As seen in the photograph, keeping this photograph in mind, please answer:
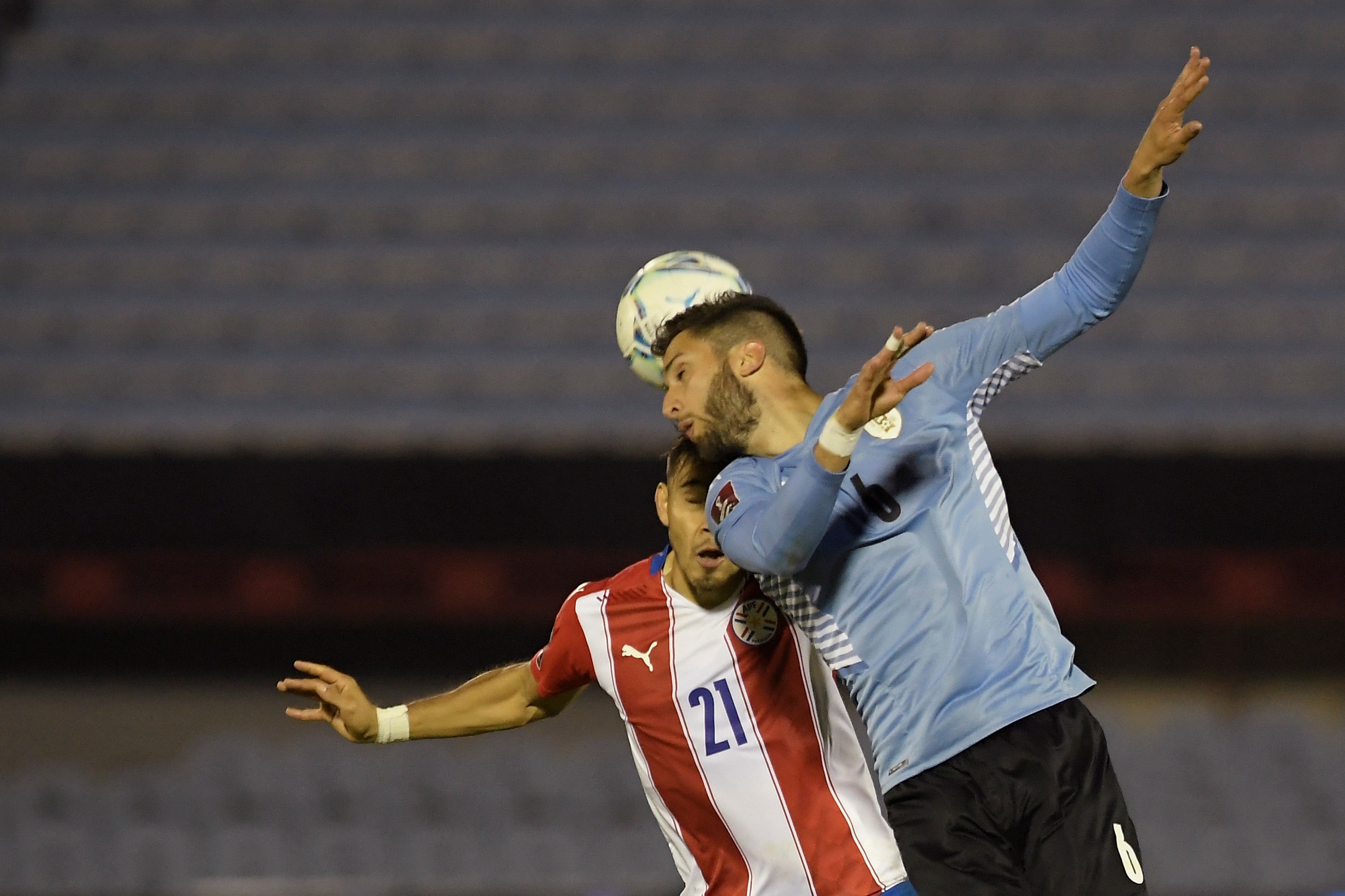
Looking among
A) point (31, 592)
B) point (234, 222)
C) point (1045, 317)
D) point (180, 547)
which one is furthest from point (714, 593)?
point (234, 222)

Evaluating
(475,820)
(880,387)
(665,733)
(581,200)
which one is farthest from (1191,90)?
(581,200)

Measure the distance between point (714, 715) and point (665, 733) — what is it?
14 centimetres

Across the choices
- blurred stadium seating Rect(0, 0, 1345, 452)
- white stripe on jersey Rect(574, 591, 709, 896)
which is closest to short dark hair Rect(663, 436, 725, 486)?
white stripe on jersey Rect(574, 591, 709, 896)

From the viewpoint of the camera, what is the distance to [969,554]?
10.6 feet

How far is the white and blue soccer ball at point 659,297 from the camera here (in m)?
3.88

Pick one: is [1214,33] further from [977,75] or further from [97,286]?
[97,286]

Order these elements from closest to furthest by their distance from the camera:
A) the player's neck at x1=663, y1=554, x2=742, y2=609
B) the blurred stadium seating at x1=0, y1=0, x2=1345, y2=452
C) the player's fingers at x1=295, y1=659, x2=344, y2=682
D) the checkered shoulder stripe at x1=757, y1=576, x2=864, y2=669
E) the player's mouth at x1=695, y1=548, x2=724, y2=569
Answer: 1. the checkered shoulder stripe at x1=757, y1=576, x2=864, y2=669
2. the player's mouth at x1=695, y1=548, x2=724, y2=569
3. the player's neck at x1=663, y1=554, x2=742, y2=609
4. the player's fingers at x1=295, y1=659, x2=344, y2=682
5. the blurred stadium seating at x1=0, y1=0, x2=1345, y2=452

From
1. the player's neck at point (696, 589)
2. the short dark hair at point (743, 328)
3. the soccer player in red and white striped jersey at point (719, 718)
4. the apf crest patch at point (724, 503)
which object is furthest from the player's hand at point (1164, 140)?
the player's neck at point (696, 589)

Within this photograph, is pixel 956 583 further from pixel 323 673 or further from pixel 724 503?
pixel 323 673

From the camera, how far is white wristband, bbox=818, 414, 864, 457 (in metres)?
2.88

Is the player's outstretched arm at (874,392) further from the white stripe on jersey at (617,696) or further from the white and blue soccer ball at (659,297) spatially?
the white stripe on jersey at (617,696)

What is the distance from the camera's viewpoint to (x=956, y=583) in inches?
126

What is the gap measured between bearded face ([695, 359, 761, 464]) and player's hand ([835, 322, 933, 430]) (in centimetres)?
45

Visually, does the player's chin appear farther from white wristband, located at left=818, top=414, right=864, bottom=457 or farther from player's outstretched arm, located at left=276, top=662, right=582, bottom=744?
white wristband, located at left=818, top=414, right=864, bottom=457
